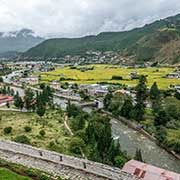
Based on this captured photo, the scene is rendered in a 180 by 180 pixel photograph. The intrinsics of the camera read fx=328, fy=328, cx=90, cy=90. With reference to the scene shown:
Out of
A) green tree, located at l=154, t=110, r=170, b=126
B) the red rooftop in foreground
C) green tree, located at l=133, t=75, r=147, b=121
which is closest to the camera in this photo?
the red rooftop in foreground

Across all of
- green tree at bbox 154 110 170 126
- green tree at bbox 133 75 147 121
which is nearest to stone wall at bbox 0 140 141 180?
green tree at bbox 154 110 170 126

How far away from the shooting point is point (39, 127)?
117 ft

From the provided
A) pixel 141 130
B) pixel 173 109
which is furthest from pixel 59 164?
pixel 173 109

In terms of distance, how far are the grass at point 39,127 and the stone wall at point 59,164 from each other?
6.85 meters

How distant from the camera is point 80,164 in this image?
1802cm

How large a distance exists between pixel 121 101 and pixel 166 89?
50.3ft

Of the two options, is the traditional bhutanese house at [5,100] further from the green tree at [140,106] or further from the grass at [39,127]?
the green tree at [140,106]

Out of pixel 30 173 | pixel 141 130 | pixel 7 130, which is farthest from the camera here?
pixel 141 130

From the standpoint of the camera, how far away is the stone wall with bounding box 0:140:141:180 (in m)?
17.0

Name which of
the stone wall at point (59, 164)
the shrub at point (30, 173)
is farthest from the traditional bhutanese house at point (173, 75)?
the shrub at point (30, 173)

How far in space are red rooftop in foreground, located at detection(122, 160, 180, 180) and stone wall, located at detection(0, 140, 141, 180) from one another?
3591mm

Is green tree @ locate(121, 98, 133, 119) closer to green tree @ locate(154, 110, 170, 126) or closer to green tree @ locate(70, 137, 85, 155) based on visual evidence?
green tree @ locate(154, 110, 170, 126)

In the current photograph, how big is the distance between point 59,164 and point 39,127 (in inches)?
690

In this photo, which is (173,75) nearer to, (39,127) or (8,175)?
(39,127)
